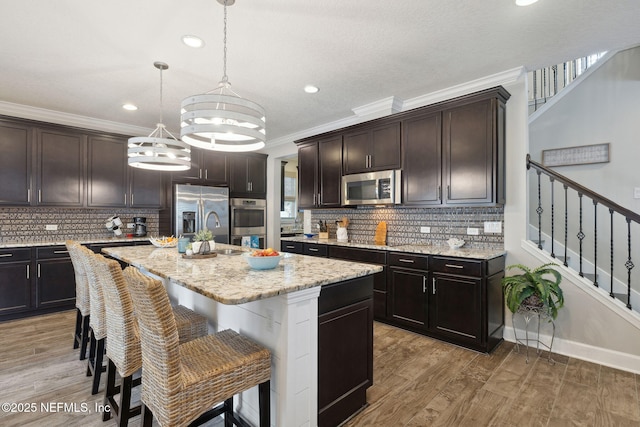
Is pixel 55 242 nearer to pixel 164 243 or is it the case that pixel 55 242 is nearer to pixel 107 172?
pixel 107 172

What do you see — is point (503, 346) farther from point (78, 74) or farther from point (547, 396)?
point (78, 74)

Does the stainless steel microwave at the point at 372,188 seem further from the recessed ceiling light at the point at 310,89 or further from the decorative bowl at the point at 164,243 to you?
the decorative bowl at the point at 164,243

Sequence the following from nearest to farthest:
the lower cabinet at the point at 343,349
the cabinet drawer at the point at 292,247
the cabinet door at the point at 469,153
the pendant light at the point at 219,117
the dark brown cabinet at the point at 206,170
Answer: the lower cabinet at the point at 343,349 < the pendant light at the point at 219,117 < the cabinet door at the point at 469,153 < the cabinet drawer at the point at 292,247 < the dark brown cabinet at the point at 206,170

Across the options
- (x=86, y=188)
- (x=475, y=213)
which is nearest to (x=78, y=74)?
(x=86, y=188)

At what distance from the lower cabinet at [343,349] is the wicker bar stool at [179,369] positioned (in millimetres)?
372

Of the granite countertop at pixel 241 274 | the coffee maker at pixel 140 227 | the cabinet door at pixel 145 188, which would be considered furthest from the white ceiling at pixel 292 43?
the coffee maker at pixel 140 227

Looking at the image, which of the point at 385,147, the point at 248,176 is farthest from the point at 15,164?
the point at 385,147

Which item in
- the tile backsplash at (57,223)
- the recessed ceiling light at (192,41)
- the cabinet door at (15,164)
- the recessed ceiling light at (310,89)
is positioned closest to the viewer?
the recessed ceiling light at (192,41)

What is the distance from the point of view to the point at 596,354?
2.70 metres

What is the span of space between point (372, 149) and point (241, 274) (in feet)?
8.81

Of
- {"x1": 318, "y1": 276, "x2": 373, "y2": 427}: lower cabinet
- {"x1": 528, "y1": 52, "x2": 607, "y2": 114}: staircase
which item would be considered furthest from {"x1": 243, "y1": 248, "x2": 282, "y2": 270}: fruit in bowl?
{"x1": 528, "y1": 52, "x2": 607, "y2": 114}: staircase

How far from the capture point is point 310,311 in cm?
164

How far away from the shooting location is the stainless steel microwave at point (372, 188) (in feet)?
12.2

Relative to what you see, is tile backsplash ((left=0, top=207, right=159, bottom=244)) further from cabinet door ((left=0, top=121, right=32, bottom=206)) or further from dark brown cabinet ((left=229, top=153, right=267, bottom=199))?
dark brown cabinet ((left=229, top=153, right=267, bottom=199))
